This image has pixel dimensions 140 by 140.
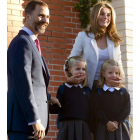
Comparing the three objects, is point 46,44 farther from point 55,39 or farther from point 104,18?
point 104,18

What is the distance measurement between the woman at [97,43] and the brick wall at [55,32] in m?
1.73

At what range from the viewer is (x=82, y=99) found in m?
4.18

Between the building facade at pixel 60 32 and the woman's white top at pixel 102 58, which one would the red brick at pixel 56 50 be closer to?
the building facade at pixel 60 32

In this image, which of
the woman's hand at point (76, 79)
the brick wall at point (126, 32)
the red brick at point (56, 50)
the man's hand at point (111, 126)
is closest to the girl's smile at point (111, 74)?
the woman's hand at point (76, 79)

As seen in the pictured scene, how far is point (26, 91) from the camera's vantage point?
306 cm

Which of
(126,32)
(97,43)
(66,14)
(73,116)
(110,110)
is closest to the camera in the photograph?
(73,116)

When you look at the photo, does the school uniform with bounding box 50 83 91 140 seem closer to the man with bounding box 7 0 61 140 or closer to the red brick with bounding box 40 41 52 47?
the man with bounding box 7 0 61 140

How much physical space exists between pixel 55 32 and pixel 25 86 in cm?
317

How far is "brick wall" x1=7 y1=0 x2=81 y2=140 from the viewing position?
5.82m

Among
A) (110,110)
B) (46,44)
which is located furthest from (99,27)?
(46,44)

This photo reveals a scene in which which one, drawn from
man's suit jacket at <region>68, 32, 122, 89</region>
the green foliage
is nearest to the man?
man's suit jacket at <region>68, 32, 122, 89</region>

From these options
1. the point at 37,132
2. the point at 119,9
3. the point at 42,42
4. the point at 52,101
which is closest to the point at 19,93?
the point at 37,132

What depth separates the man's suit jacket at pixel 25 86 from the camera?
121 inches

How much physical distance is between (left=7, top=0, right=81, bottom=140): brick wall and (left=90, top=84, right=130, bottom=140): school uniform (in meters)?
1.82
